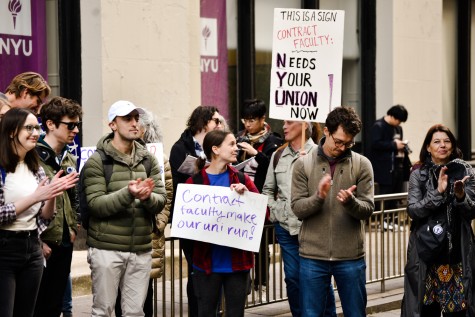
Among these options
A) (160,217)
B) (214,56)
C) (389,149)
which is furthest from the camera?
(389,149)

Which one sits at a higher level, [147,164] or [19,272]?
[147,164]

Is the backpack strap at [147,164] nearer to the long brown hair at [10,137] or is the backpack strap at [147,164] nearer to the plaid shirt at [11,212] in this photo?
the plaid shirt at [11,212]

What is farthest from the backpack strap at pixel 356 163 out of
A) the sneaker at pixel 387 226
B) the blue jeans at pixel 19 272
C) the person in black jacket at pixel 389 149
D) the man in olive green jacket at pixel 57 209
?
the person in black jacket at pixel 389 149

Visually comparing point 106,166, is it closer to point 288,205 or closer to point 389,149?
point 288,205

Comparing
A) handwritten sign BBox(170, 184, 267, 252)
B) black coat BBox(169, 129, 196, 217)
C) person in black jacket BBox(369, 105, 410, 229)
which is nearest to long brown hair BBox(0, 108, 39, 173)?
handwritten sign BBox(170, 184, 267, 252)

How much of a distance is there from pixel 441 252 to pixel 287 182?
1.44 metres

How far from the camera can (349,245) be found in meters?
8.20

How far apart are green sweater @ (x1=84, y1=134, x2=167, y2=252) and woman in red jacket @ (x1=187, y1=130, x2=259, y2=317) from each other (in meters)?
0.45

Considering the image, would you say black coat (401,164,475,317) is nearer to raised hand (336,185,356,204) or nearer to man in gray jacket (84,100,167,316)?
raised hand (336,185,356,204)

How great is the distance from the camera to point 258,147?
1067 centimetres

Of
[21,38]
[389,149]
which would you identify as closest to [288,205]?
[21,38]

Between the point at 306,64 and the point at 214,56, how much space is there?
5241 mm

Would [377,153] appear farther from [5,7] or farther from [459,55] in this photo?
[5,7]

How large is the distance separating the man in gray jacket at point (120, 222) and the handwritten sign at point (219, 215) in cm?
23
